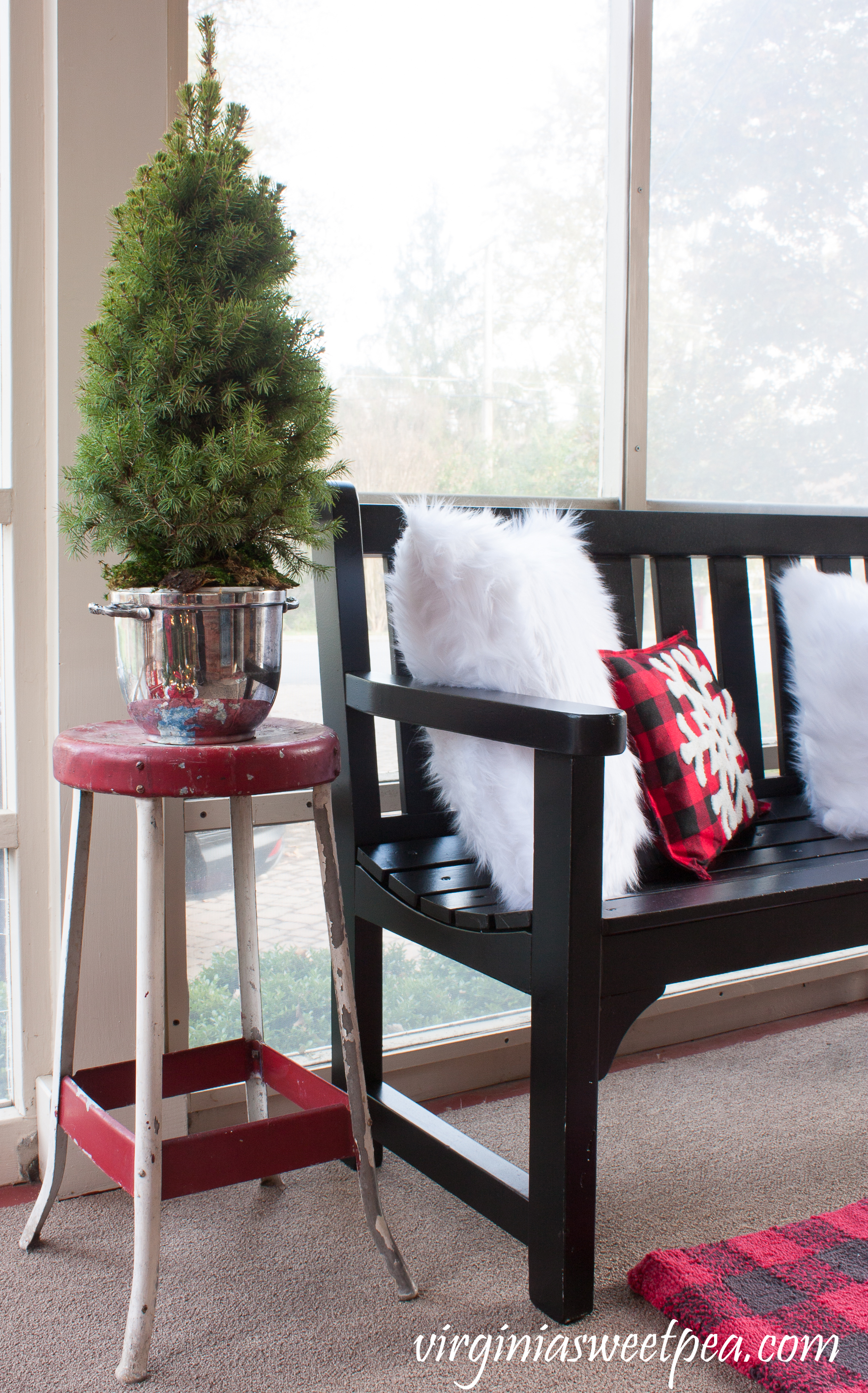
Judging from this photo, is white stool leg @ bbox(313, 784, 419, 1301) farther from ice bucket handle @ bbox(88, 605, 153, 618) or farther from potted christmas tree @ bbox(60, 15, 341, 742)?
ice bucket handle @ bbox(88, 605, 153, 618)

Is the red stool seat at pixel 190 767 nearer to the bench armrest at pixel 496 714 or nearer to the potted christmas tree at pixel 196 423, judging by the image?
the potted christmas tree at pixel 196 423

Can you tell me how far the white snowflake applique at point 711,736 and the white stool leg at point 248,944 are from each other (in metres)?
0.60

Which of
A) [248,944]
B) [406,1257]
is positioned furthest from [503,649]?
[406,1257]

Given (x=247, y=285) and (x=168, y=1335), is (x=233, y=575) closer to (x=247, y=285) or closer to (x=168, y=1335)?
(x=247, y=285)

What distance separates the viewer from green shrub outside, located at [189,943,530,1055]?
5.30 ft

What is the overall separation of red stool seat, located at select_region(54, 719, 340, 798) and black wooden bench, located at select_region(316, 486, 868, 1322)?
0.71ft

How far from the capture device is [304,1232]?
4.45ft

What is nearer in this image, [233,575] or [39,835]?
[233,575]

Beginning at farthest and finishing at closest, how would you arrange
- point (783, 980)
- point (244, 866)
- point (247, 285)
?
point (783, 980)
point (244, 866)
point (247, 285)

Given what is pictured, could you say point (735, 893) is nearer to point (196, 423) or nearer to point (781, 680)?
point (781, 680)

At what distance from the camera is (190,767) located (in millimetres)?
1056

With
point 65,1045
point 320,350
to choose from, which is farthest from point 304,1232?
point 320,350

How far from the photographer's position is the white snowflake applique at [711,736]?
1.48m

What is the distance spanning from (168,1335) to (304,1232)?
0.24 meters
